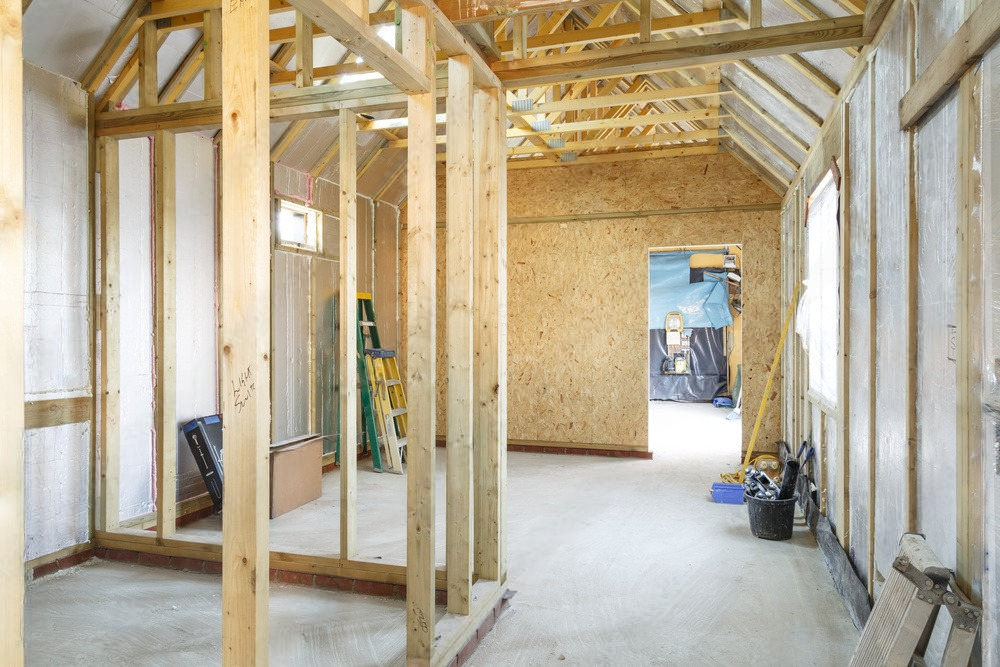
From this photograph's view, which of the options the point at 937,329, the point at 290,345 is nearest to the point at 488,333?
the point at 937,329

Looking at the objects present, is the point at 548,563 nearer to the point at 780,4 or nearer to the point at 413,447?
the point at 413,447

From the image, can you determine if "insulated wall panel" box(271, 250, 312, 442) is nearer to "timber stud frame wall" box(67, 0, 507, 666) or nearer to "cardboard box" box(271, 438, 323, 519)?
"cardboard box" box(271, 438, 323, 519)

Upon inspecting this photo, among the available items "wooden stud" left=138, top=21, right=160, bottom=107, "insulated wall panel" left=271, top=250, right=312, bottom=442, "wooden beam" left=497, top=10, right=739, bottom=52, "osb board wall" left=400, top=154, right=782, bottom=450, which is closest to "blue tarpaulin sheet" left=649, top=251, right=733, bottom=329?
"osb board wall" left=400, top=154, right=782, bottom=450

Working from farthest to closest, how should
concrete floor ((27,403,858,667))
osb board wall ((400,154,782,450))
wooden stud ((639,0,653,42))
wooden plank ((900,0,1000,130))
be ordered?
osb board wall ((400,154,782,450)) → wooden stud ((639,0,653,42)) → concrete floor ((27,403,858,667)) → wooden plank ((900,0,1000,130))

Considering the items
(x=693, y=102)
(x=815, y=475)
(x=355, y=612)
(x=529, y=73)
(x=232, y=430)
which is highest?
(x=693, y=102)

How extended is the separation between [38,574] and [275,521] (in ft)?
4.63

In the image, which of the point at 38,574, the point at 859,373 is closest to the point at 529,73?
the point at 859,373

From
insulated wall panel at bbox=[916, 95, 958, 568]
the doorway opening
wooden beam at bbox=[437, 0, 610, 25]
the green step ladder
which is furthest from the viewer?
the doorway opening

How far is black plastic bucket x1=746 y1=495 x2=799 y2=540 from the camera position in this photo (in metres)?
4.23

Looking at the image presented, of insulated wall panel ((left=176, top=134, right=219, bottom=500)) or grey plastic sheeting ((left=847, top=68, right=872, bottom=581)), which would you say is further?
insulated wall panel ((left=176, top=134, right=219, bottom=500))

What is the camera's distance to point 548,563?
3871mm

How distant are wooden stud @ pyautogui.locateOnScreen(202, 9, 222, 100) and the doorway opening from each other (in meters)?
7.74

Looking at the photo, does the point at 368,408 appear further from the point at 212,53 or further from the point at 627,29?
the point at 627,29

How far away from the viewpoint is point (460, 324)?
2754 mm
